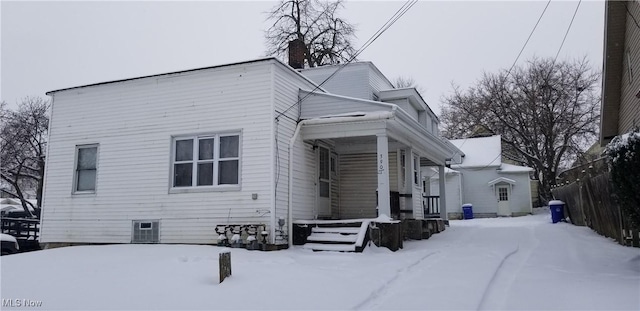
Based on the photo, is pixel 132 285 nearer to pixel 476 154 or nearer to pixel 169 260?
pixel 169 260

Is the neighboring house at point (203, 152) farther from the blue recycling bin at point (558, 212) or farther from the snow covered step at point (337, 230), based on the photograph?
the blue recycling bin at point (558, 212)

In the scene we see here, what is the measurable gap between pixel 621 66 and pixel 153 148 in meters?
13.8

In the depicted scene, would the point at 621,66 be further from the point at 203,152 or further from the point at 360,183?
the point at 203,152

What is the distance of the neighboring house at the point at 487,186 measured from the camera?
2764 centimetres

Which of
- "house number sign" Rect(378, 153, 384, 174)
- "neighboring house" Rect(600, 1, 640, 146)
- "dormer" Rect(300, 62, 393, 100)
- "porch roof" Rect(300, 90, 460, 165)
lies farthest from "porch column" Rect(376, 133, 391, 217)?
"neighboring house" Rect(600, 1, 640, 146)

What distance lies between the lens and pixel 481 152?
29766mm

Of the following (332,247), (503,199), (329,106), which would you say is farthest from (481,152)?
(332,247)

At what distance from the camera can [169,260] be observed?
795 cm

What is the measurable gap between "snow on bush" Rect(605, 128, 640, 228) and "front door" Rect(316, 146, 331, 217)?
23.1 feet

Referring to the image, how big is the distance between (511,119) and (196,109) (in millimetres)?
27009

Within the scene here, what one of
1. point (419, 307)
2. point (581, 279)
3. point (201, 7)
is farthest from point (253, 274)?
point (201, 7)

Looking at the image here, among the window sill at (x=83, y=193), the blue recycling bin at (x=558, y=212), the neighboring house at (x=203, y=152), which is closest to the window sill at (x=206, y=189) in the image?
the neighboring house at (x=203, y=152)

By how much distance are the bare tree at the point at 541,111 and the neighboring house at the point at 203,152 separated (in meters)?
20.9

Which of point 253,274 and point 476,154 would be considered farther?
point 476,154
